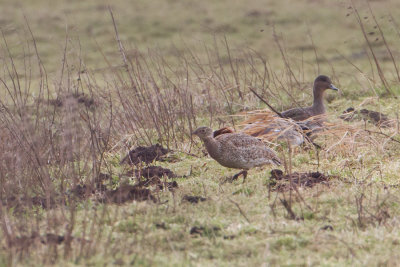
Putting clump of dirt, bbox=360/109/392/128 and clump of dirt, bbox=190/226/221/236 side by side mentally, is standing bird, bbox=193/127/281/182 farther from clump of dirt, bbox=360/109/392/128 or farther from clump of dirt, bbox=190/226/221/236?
clump of dirt, bbox=360/109/392/128

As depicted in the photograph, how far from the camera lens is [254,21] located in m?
21.1

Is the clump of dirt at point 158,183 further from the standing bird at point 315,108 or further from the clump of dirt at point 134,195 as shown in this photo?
the standing bird at point 315,108

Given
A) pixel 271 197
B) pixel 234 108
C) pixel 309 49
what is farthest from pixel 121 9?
pixel 271 197

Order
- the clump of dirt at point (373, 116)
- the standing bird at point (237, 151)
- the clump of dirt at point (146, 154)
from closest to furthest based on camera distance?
the standing bird at point (237, 151) < the clump of dirt at point (146, 154) < the clump of dirt at point (373, 116)

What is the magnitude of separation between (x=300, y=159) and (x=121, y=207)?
2.58 m

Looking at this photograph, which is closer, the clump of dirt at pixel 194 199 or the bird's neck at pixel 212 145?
the clump of dirt at pixel 194 199

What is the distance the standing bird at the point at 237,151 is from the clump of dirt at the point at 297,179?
0.31 m

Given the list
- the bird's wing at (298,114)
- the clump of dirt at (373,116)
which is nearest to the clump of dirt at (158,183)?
the bird's wing at (298,114)

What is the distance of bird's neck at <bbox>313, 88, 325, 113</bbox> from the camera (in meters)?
9.02

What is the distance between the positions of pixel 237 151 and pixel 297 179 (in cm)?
68

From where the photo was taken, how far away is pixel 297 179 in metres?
6.30

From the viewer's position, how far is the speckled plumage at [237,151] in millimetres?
6625

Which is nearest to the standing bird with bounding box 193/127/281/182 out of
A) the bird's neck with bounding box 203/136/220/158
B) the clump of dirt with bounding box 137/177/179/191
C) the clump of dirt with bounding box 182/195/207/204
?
the bird's neck with bounding box 203/136/220/158

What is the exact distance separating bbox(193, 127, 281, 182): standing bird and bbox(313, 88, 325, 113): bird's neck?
231cm
